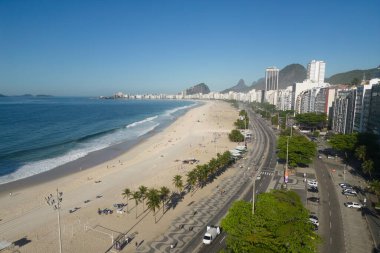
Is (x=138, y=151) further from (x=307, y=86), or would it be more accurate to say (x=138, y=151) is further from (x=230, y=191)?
(x=307, y=86)

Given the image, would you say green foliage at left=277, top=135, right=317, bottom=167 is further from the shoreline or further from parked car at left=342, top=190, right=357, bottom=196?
the shoreline

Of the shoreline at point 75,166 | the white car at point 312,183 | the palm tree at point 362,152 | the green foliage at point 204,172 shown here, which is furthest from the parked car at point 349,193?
the shoreline at point 75,166

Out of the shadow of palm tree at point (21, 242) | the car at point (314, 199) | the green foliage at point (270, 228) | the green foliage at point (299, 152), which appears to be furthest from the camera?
the green foliage at point (299, 152)

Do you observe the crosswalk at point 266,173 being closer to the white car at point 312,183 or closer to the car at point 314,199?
the white car at point 312,183

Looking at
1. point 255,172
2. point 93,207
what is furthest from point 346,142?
point 93,207

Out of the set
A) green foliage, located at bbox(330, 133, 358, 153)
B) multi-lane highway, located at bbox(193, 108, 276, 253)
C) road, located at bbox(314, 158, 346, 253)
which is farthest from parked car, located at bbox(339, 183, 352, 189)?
green foliage, located at bbox(330, 133, 358, 153)

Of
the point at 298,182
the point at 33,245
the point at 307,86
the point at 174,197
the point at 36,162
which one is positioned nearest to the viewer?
the point at 33,245

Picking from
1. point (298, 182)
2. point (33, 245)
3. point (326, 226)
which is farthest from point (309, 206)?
point (33, 245)
